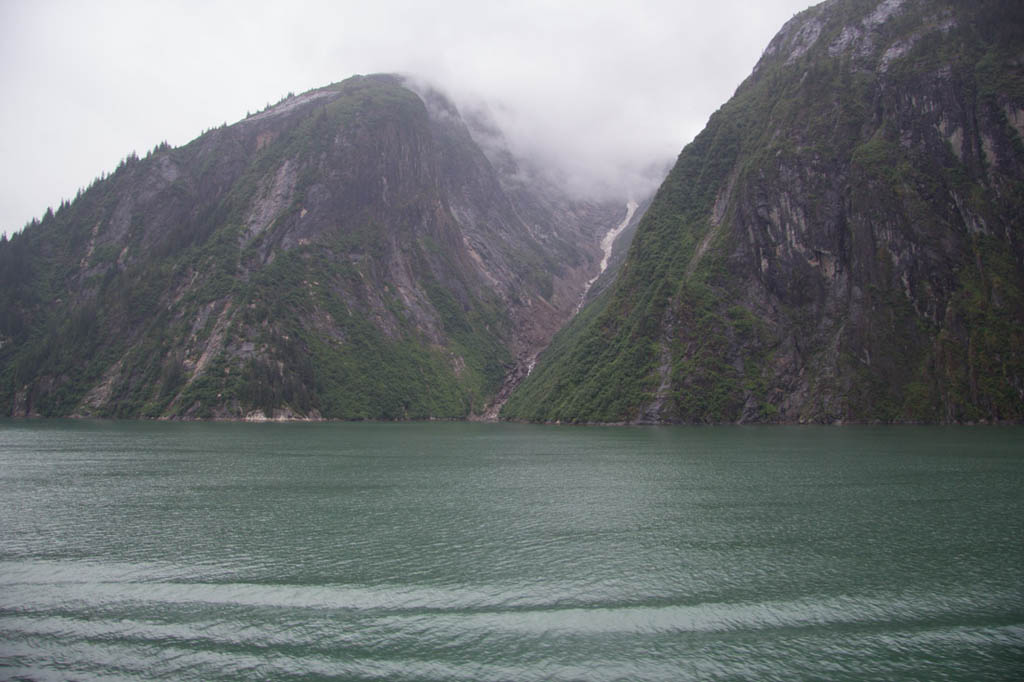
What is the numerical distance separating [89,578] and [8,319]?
216 meters

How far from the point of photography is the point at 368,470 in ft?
202

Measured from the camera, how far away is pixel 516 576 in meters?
27.2

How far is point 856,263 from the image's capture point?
5566 inches

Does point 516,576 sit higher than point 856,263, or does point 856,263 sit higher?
point 856,263

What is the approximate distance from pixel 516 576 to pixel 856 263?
139 m

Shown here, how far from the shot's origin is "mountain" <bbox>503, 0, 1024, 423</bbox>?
127812 mm

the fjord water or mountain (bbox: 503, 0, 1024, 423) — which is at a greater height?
mountain (bbox: 503, 0, 1024, 423)

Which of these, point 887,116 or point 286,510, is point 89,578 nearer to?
point 286,510

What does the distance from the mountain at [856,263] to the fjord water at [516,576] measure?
3199 inches

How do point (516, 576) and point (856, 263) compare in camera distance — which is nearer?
point (516, 576)

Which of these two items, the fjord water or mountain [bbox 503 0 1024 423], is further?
mountain [bbox 503 0 1024 423]

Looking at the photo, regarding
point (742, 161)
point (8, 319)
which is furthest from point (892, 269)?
point (8, 319)

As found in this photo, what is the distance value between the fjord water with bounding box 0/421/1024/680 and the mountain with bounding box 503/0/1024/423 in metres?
81.2

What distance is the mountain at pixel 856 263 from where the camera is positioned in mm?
127812
